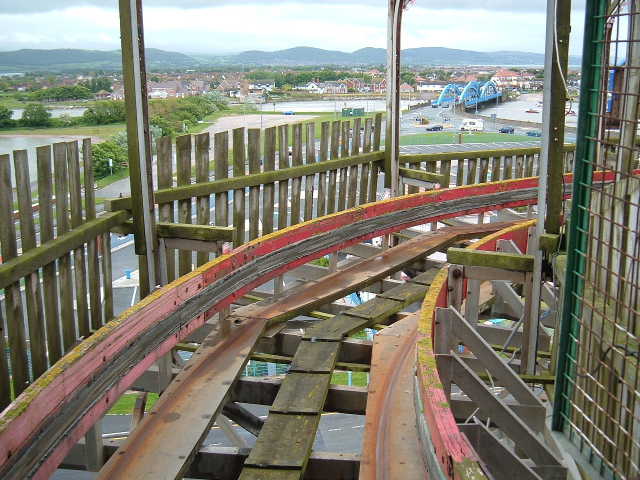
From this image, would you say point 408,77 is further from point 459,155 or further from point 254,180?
point 254,180

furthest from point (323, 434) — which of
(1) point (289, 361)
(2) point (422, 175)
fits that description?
(1) point (289, 361)

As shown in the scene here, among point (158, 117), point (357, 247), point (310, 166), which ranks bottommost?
point (357, 247)

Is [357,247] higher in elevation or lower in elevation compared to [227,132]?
lower

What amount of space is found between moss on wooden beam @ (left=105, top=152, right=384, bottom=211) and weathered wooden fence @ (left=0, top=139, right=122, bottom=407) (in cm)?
11

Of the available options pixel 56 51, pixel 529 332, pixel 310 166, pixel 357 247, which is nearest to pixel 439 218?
pixel 357 247

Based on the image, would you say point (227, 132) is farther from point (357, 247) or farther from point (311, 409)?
point (311, 409)

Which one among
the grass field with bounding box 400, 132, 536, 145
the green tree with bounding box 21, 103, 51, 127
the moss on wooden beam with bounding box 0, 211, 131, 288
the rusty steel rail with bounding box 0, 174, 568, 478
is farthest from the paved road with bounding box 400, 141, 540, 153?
the green tree with bounding box 21, 103, 51, 127

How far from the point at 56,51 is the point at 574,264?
15.0 ft

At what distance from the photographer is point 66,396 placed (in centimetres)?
299

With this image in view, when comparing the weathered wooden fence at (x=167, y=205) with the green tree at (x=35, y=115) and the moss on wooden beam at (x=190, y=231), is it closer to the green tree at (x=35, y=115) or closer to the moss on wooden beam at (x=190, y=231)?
the moss on wooden beam at (x=190, y=231)

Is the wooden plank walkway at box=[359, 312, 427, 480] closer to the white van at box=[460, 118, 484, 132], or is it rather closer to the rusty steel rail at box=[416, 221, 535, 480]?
the rusty steel rail at box=[416, 221, 535, 480]

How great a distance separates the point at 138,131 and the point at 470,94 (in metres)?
9.59

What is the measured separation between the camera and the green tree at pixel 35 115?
4.67 meters

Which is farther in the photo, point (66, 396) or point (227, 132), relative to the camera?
point (227, 132)
